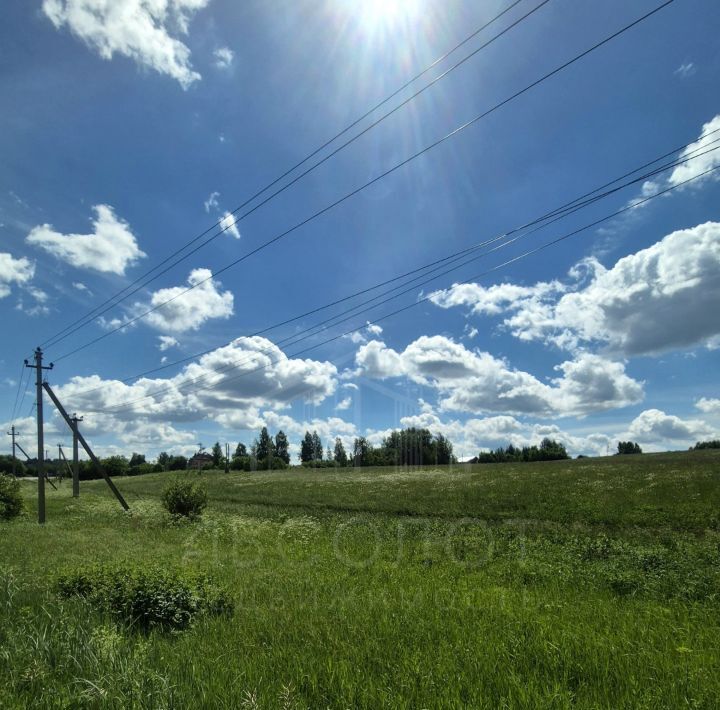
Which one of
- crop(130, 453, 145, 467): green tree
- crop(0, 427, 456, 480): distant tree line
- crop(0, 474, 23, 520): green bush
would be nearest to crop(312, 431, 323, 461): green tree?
crop(0, 427, 456, 480): distant tree line

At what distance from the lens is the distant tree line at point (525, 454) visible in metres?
100

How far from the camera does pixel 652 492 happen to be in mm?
27094

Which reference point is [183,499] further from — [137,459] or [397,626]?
[137,459]

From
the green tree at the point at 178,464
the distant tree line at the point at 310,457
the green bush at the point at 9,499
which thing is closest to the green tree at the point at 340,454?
the distant tree line at the point at 310,457

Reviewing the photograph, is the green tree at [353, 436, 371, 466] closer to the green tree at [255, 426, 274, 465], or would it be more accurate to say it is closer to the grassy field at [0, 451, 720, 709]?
the green tree at [255, 426, 274, 465]

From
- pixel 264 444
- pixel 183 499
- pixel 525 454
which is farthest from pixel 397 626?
pixel 264 444

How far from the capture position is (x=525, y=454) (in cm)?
10844

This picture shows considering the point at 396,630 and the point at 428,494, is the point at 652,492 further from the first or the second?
the point at 396,630

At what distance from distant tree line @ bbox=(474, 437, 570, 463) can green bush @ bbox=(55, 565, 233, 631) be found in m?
96.9

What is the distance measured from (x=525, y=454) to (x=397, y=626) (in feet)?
360

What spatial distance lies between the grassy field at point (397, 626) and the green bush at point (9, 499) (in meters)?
15.6

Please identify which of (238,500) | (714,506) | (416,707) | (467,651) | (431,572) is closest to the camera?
(416,707)

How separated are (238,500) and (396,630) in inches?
1634

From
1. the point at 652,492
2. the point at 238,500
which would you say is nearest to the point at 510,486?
the point at 652,492
